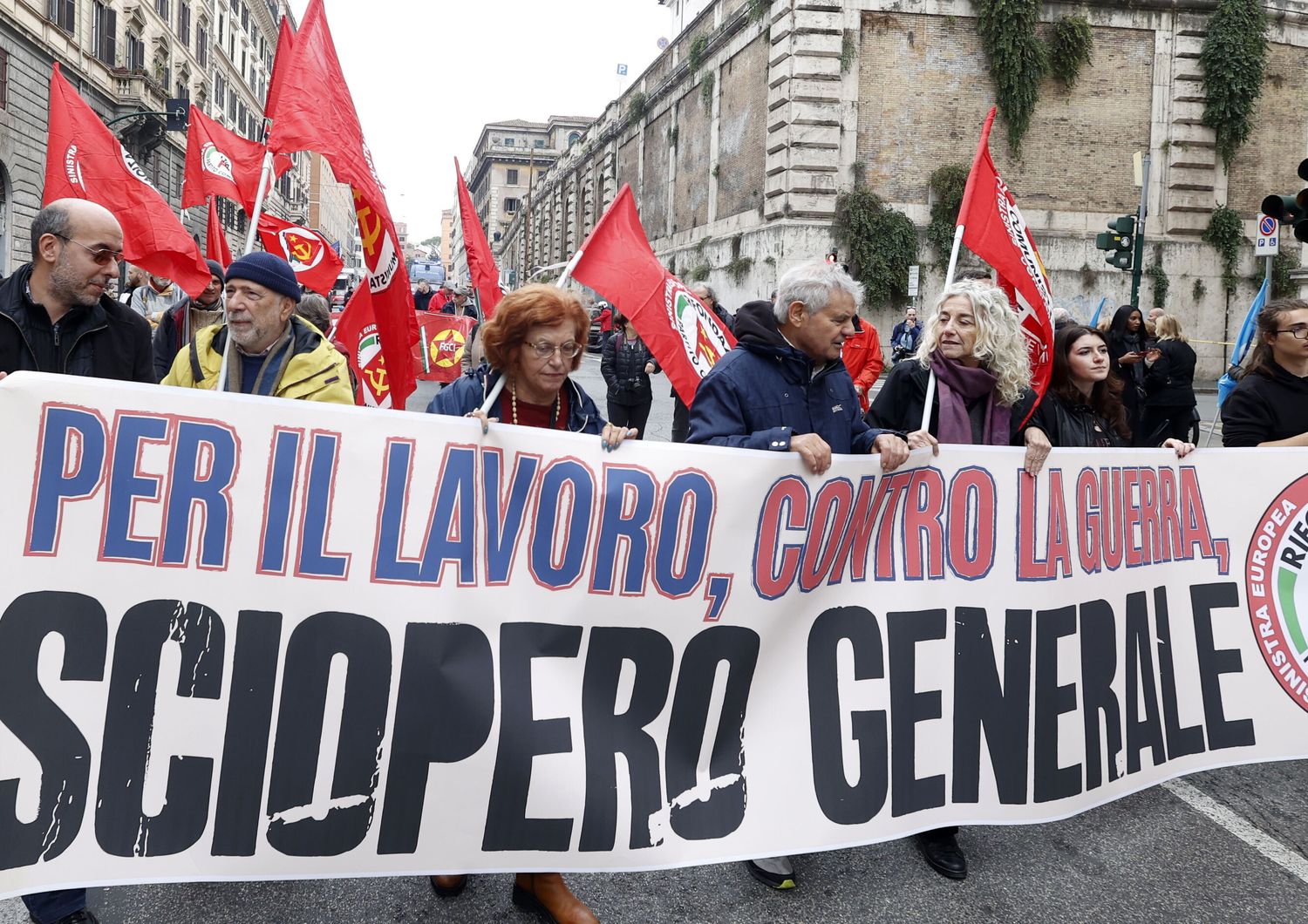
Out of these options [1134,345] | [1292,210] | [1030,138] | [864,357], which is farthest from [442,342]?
[1030,138]

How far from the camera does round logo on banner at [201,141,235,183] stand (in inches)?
322

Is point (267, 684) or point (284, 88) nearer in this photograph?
point (267, 684)

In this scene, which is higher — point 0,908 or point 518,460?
point 518,460

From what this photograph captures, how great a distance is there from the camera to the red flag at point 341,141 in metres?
4.51

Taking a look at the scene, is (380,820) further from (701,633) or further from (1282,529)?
(1282,529)

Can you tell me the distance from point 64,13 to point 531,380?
32.3m

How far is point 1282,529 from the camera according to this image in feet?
13.0

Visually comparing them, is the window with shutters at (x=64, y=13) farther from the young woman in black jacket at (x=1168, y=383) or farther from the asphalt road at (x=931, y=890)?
the asphalt road at (x=931, y=890)

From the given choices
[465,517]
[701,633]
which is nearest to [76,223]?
[465,517]

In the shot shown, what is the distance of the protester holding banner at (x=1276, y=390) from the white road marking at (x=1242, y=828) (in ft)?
4.53

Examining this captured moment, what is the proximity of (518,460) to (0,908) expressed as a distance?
6.11 feet

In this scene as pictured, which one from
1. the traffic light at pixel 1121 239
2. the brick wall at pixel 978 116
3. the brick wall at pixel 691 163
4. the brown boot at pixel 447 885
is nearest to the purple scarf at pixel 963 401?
the brown boot at pixel 447 885

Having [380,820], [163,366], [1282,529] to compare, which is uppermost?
[163,366]

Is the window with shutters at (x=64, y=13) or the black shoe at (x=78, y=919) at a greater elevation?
the window with shutters at (x=64, y=13)
